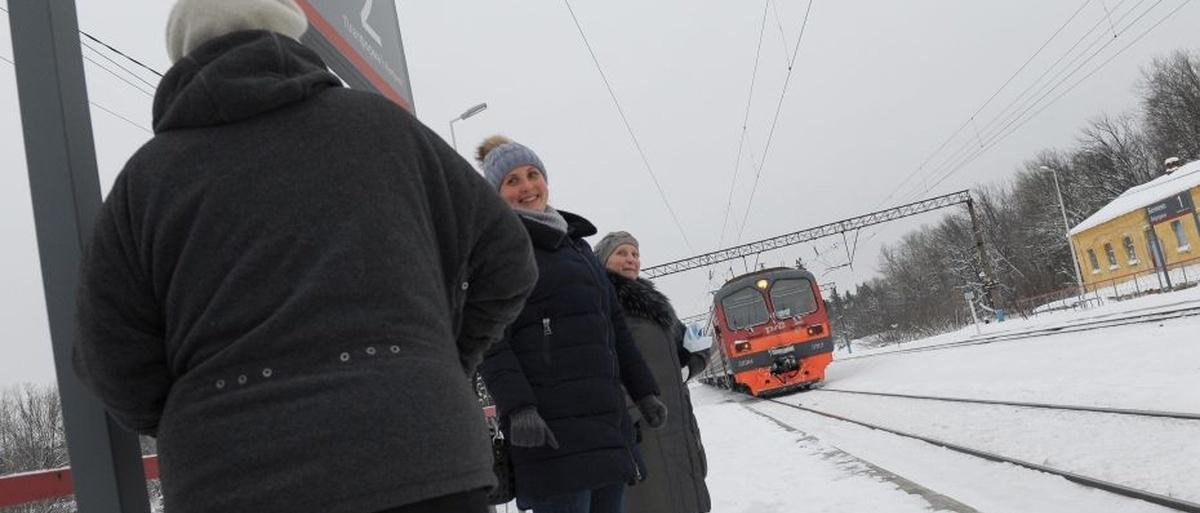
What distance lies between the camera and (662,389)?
3865 mm

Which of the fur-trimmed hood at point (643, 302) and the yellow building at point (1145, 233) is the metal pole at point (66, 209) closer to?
the fur-trimmed hood at point (643, 302)

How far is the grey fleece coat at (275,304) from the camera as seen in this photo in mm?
1253

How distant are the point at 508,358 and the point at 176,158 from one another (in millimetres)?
1302

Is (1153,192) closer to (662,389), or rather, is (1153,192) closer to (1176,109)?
(1176,109)

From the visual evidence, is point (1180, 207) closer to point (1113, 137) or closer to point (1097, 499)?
point (1113, 137)

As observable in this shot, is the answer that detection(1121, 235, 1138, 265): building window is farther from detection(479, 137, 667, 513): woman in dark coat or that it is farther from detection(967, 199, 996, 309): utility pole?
detection(479, 137, 667, 513): woman in dark coat

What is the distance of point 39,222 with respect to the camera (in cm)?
164

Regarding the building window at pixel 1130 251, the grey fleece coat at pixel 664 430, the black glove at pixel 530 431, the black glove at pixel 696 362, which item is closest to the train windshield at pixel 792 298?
the black glove at pixel 696 362

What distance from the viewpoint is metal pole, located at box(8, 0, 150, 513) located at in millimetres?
1619

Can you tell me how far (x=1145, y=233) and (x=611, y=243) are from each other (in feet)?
146

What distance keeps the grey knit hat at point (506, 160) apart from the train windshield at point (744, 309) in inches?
665

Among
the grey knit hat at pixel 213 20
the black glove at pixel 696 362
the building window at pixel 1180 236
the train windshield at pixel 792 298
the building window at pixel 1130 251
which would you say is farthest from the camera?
the building window at pixel 1130 251

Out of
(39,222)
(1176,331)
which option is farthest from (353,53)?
(1176,331)

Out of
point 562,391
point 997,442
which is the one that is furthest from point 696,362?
point 997,442
